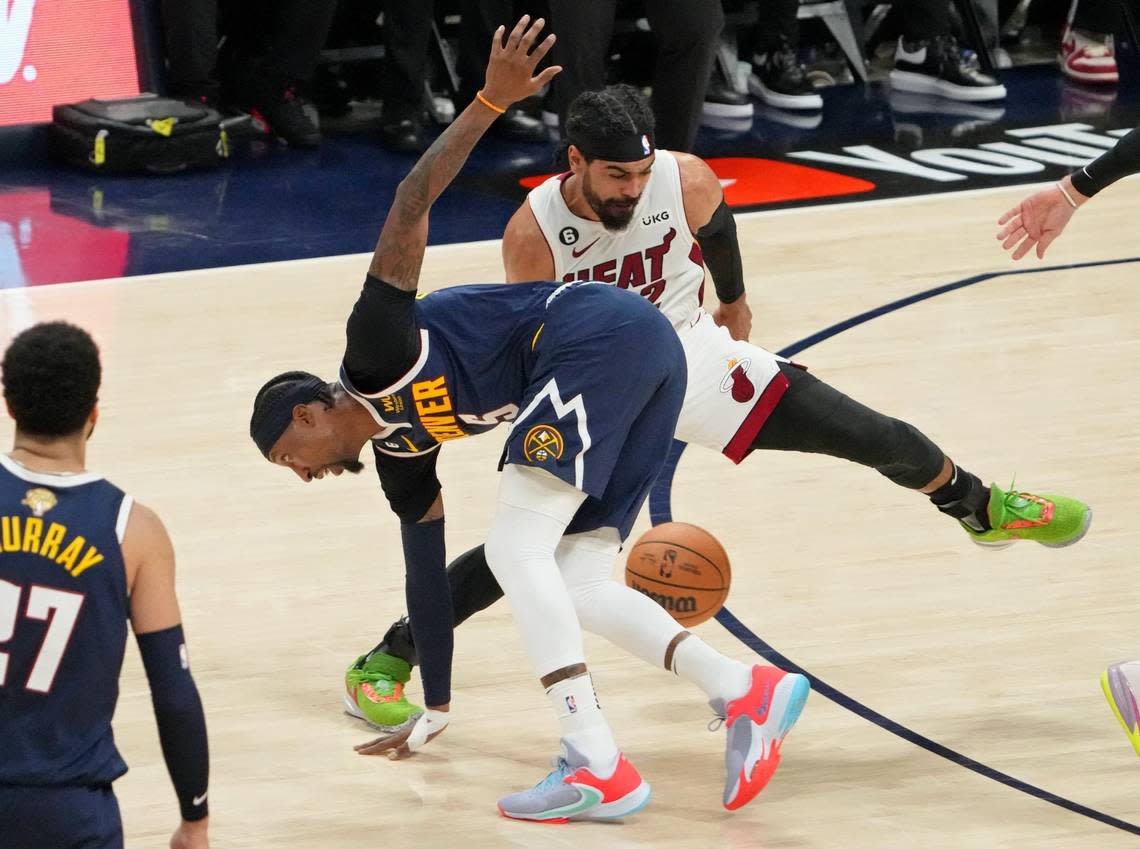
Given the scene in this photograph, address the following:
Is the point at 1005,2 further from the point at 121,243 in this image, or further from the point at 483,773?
the point at 483,773

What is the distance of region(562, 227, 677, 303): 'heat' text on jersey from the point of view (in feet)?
16.2

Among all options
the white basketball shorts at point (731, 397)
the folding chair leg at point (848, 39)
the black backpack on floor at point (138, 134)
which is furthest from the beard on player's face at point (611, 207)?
the folding chair leg at point (848, 39)

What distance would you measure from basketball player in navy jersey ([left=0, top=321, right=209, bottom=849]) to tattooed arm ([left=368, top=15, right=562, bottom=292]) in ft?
3.39

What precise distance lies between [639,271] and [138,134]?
5.09m

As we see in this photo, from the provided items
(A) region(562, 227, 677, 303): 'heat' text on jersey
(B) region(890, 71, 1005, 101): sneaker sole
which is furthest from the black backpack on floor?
(A) region(562, 227, 677, 303): 'heat' text on jersey

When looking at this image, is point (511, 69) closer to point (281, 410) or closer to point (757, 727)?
point (281, 410)

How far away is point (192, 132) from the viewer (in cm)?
942

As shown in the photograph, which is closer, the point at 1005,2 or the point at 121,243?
the point at 121,243

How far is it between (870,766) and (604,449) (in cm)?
101

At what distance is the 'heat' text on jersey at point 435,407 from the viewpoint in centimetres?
A: 395

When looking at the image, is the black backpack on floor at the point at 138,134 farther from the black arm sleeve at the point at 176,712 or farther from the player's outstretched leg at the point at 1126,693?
the black arm sleeve at the point at 176,712

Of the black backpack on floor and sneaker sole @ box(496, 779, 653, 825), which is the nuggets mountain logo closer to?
the black backpack on floor

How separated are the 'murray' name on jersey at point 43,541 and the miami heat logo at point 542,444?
1309mm

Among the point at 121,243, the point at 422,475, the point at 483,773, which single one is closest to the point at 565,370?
the point at 422,475
